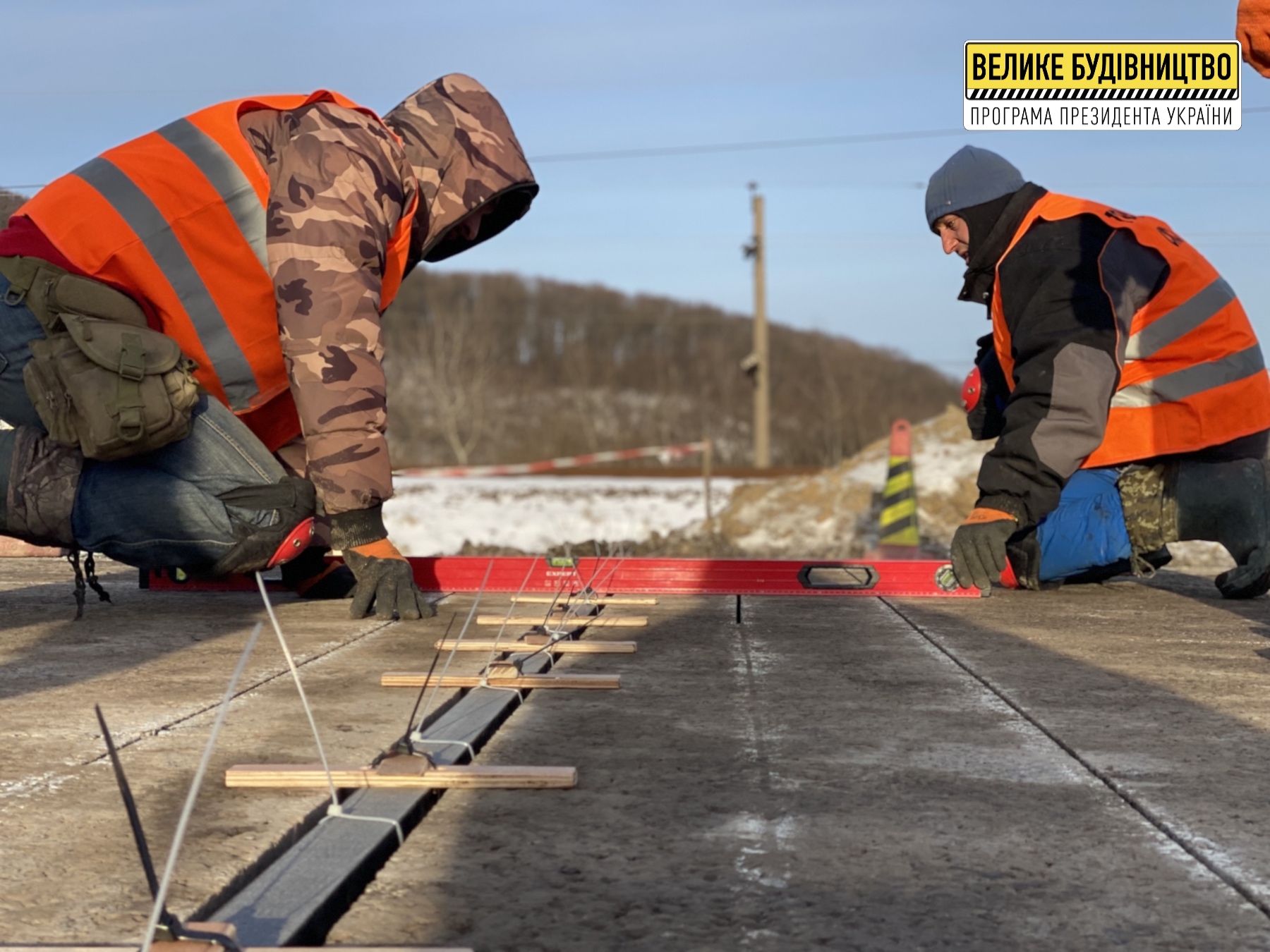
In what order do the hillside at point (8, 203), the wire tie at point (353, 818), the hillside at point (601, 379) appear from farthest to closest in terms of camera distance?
the hillside at point (601, 379) → the hillside at point (8, 203) → the wire tie at point (353, 818)

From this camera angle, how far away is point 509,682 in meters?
2.56

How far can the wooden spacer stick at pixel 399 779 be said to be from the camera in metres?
1.79

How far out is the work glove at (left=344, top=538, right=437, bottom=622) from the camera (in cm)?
359

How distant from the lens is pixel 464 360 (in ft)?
145

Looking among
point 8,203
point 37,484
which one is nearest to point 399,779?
point 37,484

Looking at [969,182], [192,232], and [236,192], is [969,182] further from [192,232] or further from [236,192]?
[192,232]

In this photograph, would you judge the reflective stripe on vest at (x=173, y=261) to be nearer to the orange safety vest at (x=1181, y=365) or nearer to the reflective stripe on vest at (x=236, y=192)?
the reflective stripe on vest at (x=236, y=192)

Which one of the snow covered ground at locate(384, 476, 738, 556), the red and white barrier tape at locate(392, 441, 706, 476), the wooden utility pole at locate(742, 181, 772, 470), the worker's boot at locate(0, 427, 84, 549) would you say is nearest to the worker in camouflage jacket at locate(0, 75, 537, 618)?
the worker's boot at locate(0, 427, 84, 549)

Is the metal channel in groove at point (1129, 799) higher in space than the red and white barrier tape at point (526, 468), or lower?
higher

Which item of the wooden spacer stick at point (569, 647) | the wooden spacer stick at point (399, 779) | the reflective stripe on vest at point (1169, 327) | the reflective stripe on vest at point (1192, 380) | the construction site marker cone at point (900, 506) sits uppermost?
the reflective stripe on vest at point (1169, 327)

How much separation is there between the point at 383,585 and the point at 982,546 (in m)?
1.74

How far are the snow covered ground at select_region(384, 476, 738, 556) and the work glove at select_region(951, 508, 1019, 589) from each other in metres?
6.32

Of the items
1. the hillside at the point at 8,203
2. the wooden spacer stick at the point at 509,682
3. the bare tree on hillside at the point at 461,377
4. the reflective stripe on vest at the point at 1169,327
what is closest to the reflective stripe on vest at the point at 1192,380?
the reflective stripe on vest at the point at 1169,327

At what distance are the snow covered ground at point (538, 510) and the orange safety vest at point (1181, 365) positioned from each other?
6.13 meters
